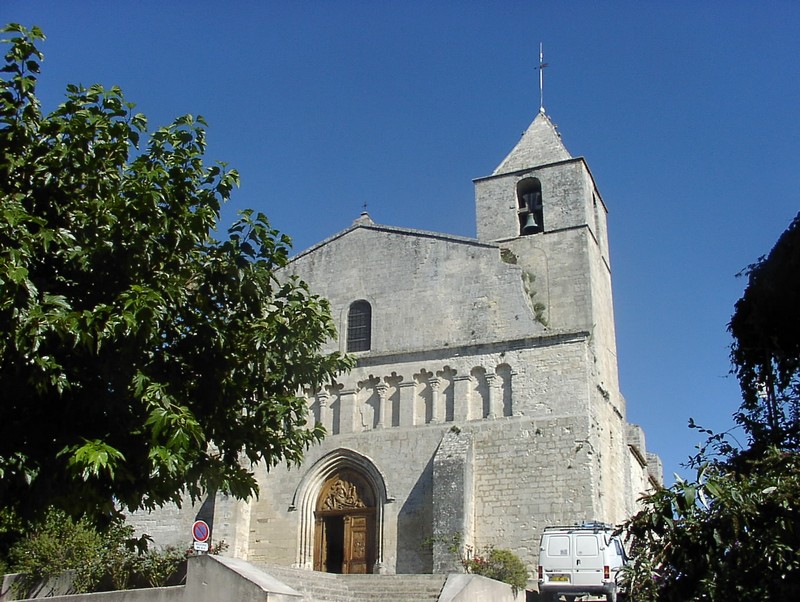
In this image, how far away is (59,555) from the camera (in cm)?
1852

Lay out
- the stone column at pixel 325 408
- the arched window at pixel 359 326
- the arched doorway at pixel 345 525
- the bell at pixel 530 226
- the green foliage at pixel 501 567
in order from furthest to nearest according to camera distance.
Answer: the bell at pixel 530 226 → the arched window at pixel 359 326 → the stone column at pixel 325 408 → the arched doorway at pixel 345 525 → the green foliage at pixel 501 567

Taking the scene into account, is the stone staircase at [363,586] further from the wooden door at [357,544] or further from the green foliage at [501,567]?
the wooden door at [357,544]

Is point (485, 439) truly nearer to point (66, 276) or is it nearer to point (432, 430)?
point (432, 430)

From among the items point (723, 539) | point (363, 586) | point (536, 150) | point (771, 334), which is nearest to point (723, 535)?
point (723, 539)

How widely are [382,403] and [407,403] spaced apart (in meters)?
0.73

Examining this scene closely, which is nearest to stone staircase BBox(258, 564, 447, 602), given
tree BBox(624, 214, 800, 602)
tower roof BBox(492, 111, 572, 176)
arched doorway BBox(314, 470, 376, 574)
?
arched doorway BBox(314, 470, 376, 574)

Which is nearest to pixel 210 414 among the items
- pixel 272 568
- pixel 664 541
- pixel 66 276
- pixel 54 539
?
pixel 66 276

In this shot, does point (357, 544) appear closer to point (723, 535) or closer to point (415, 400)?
point (415, 400)

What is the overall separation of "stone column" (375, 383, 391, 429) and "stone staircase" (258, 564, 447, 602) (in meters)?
5.35

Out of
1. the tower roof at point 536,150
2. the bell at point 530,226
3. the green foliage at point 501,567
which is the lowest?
the green foliage at point 501,567

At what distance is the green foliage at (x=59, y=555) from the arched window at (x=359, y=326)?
8674 mm

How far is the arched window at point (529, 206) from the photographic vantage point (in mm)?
25234

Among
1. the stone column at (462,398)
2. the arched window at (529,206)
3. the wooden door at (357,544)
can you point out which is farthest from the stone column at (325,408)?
the arched window at (529,206)

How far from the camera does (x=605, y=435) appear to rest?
A: 2322 cm
